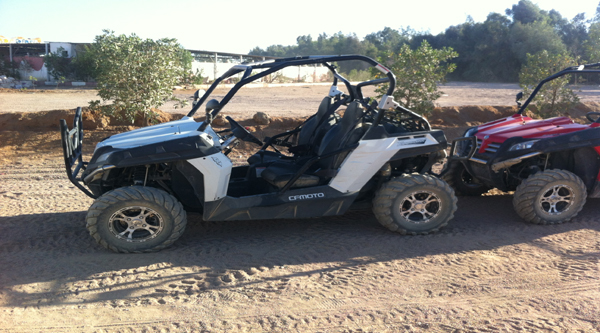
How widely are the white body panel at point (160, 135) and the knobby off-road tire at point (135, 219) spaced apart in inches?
18.2

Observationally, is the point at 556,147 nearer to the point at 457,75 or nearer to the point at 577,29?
the point at 457,75

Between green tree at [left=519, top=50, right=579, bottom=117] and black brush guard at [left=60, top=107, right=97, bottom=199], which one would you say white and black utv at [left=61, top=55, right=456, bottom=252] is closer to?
black brush guard at [left=60, top=107, right=97, bottom=199]

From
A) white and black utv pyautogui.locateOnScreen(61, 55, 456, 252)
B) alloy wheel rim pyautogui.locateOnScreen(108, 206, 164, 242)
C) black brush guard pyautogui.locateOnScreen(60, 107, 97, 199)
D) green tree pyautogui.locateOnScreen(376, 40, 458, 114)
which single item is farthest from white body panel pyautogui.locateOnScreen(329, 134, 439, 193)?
green tree pyautogui.locateOnScreen(376, 40, 458, 114)

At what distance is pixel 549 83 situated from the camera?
11.9 meters

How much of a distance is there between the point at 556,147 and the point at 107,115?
29.4 ft

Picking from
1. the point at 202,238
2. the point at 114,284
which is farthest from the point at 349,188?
the point at 114,284

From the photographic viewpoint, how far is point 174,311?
12.4 feet

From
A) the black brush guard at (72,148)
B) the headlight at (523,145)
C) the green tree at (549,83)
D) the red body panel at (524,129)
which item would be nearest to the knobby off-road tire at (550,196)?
the headlight at (523,145)

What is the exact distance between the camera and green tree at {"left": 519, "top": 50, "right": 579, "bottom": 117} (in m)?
11.9

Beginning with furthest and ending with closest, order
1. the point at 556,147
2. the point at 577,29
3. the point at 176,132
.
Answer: the point at 577,29 < the point at 556,147 < the point at 176,132

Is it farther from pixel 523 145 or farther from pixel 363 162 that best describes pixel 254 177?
pixel 523 145

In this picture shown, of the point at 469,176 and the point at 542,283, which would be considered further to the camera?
the point at 469,176

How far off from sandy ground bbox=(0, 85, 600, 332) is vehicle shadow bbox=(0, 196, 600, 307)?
2 centimetres

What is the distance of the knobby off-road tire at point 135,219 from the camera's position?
15.5 feet
